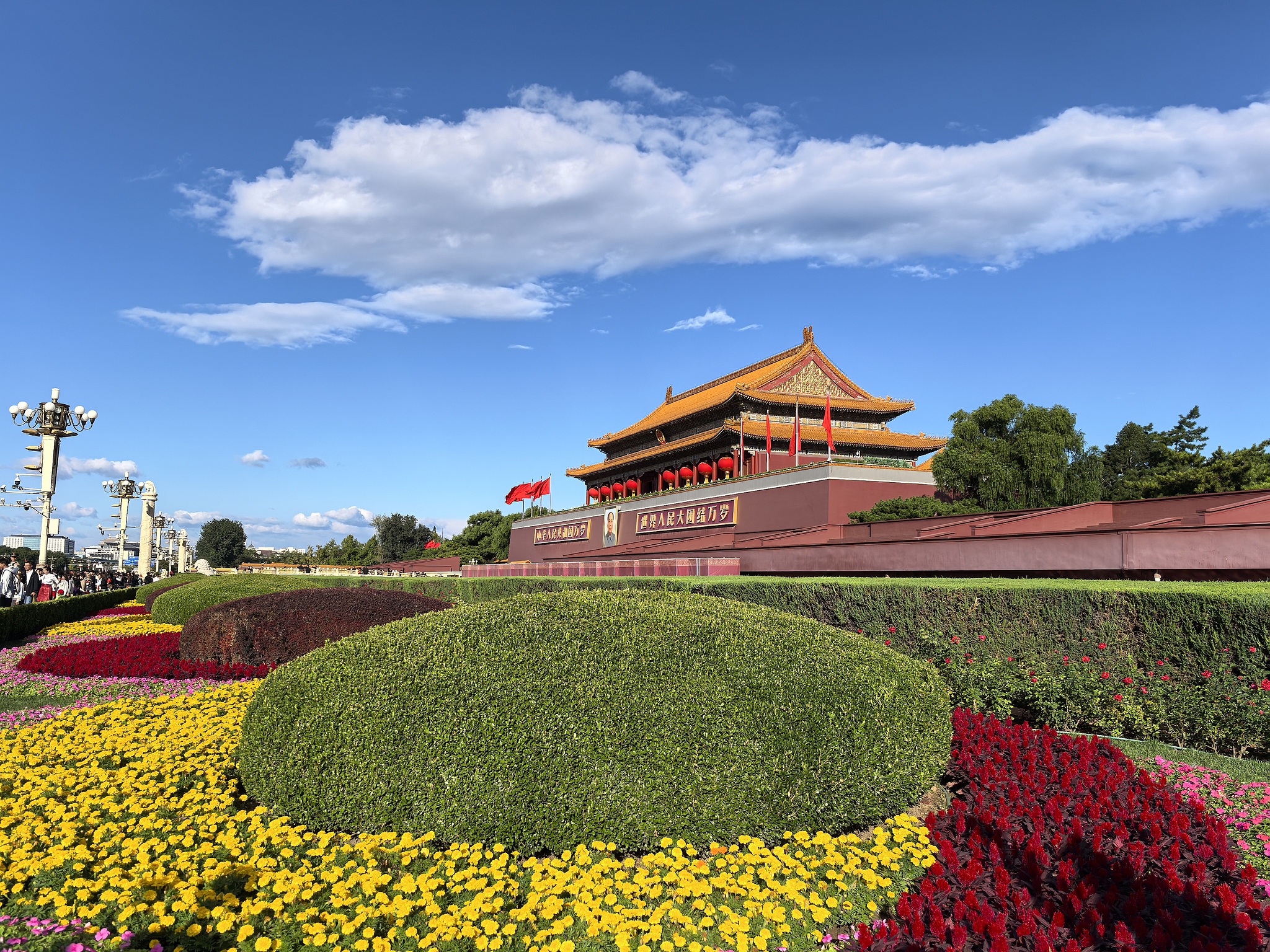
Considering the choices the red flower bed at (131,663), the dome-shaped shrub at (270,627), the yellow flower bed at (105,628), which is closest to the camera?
the red flower bed at (131,663)

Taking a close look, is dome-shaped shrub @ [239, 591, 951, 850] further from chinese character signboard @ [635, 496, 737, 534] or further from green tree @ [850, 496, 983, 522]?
chinese character signboard @ [635, 496, 737, 534]

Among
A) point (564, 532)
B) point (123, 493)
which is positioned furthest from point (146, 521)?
point (564, 532)

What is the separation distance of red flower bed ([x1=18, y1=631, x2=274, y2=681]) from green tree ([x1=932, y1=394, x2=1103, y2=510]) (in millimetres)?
17332

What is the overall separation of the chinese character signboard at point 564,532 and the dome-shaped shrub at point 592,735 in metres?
30.2

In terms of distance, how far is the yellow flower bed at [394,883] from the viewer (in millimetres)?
3377

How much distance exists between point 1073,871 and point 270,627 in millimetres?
9211

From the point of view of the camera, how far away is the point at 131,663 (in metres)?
9.80

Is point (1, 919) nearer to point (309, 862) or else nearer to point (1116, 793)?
point (309, 862)

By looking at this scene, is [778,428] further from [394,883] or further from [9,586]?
[394,883]

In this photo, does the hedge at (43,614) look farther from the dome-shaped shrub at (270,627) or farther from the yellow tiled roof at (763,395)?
the yellow tiled roof at (763,395)

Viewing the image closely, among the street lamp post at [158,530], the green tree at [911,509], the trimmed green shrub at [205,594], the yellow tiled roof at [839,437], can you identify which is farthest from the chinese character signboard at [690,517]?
the street lamp post at [158,530]

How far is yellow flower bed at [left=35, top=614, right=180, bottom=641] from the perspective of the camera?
14.1 meters

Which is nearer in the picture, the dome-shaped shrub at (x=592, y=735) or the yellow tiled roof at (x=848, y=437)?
the dome-shaped shrub at (x=592, y=735)

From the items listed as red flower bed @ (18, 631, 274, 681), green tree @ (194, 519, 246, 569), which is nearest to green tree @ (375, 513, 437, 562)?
green tree @ (194, 519, 246, 569)
